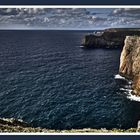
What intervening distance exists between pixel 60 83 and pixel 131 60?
151cm

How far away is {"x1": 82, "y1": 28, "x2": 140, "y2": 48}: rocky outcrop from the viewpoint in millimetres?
9094

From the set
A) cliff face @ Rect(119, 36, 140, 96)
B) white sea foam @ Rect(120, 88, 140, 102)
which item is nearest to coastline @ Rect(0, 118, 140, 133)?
white sea foam @ Rect(120, 88, 140, 102)

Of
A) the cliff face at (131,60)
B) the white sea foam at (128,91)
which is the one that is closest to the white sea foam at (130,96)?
the white sea foam at (128,91)

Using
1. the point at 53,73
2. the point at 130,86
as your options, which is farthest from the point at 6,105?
the point at 130,86

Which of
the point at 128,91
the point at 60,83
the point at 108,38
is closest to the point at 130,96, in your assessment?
the point at 128,91

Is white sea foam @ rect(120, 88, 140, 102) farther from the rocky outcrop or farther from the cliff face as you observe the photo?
the rocky outcrop

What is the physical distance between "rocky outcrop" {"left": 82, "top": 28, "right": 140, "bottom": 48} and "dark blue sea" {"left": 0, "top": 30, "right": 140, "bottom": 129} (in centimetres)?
11

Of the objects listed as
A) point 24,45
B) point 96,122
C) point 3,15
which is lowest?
point 96,122

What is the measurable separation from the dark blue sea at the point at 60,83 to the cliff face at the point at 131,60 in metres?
0.15

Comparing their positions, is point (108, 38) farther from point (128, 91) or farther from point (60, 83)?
point (60, 83)

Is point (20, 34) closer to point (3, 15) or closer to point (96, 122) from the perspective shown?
point (3, 15)

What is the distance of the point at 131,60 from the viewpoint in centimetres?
905

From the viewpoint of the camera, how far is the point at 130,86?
29.5ft

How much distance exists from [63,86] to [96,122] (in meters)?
0.98
